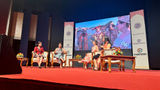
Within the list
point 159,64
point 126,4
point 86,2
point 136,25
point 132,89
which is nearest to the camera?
point 132,89

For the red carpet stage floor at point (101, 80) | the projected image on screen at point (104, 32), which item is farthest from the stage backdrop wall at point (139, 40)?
the red carpet stage floor at point (101, 80)

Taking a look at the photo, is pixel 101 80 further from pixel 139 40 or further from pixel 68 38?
pixel 68 38

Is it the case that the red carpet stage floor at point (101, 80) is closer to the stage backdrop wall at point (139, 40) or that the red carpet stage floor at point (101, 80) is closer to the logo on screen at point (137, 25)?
the stage backdrop wall at point (139, 40)

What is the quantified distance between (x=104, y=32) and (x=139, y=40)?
1875 millimetres

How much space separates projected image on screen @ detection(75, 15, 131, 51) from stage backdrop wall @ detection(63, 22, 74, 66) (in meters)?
0.31

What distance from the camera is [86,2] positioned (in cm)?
776

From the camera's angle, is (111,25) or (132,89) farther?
(111,25)

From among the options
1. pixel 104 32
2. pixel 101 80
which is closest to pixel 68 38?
pixel 104 32

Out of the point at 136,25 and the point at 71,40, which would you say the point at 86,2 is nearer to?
the point at 71,40

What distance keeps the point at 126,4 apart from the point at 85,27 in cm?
258

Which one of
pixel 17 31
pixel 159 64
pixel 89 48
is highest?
pixel 17 31

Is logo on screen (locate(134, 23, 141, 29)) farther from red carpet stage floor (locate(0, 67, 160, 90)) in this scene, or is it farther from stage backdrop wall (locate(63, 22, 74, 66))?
red carpet stage floor (locate(0, 67, 160, 90))

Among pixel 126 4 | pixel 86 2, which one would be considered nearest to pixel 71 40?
pixel 86 2

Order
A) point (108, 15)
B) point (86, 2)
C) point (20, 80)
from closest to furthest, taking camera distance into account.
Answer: point (20, 80)
point (108, 15)
point (86, 2)
